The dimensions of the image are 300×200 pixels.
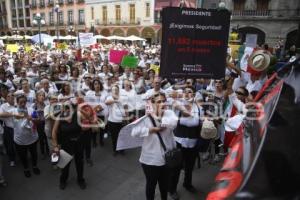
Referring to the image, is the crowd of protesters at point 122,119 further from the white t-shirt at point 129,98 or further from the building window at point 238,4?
the building window at point 238,4

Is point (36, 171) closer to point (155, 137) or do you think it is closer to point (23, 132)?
point (23, 132)

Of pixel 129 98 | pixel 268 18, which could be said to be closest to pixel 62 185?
pixel 129 98

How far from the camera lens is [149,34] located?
40.8m

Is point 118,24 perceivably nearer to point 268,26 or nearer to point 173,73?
point 268,26

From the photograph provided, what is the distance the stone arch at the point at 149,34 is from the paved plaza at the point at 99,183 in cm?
3615

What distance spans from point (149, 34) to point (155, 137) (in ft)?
126

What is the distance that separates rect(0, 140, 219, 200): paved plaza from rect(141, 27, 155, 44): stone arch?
36.2 meters

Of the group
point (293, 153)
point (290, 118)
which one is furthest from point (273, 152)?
point (290, 118)

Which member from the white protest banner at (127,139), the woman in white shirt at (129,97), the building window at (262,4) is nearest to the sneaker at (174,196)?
the white protest banner at (127,139)

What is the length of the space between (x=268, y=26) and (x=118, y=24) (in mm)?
22637

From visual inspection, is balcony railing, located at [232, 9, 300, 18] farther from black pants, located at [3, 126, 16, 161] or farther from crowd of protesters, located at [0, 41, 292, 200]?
black pants, located at [3, 126, 16, 161]

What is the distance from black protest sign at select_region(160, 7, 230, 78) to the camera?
396cm

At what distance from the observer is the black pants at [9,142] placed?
531 centimetres

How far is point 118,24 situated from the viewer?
4359 cm
